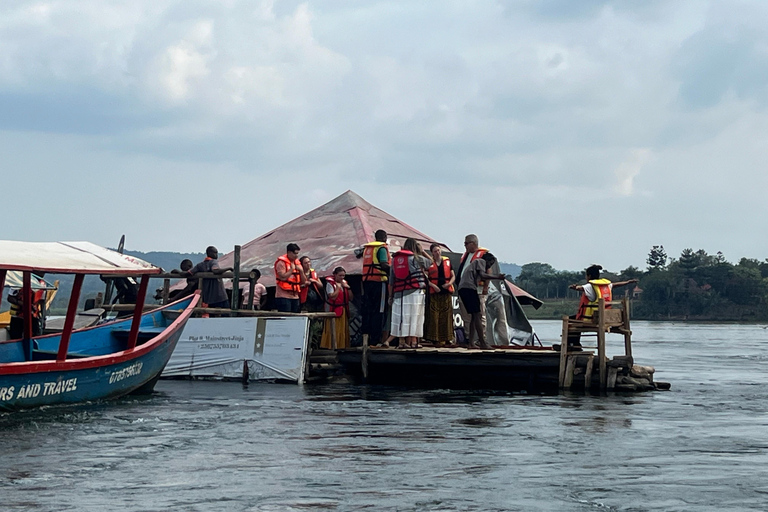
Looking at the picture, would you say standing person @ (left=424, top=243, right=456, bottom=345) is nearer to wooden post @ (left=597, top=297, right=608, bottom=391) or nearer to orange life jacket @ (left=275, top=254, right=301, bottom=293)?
orange life jacket @ (left=275, top=254, right=301, bottom=293)

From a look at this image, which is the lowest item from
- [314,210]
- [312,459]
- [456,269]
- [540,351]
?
[312,459]

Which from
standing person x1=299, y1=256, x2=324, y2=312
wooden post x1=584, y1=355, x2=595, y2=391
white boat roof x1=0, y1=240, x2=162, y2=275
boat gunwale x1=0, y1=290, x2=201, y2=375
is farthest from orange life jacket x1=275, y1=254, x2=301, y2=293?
wooden post x1=584, y1=355, x2=595, y2=391

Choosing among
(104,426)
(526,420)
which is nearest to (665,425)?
(526,420)

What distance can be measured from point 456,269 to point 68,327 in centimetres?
986

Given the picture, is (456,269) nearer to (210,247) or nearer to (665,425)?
(210,247)

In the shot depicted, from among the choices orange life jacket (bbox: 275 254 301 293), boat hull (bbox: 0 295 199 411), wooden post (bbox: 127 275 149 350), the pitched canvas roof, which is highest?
the pitched canvas roof

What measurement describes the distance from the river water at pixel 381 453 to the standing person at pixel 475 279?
2.15m

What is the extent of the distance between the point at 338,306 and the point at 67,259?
22.2ft

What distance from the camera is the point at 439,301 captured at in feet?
62.0

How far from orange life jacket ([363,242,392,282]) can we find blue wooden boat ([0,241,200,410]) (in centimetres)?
318

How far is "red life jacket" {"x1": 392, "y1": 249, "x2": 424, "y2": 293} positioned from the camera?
18016 mm

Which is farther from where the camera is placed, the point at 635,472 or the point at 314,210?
the point at 314,210

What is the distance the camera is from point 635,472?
10055mm

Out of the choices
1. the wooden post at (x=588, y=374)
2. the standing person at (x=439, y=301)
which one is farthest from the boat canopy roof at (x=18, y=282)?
the wooden post at (x=588, y=374)
